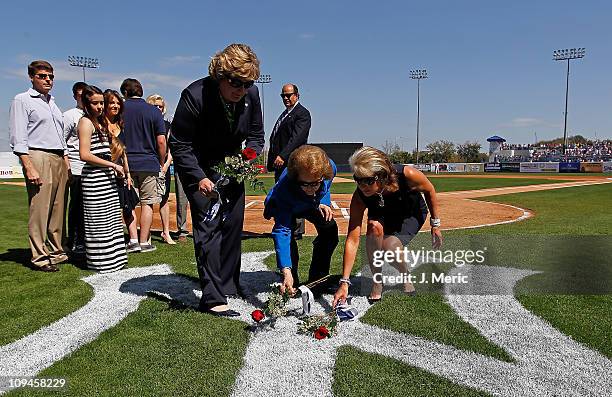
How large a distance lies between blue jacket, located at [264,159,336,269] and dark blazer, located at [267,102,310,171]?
9.14 ft

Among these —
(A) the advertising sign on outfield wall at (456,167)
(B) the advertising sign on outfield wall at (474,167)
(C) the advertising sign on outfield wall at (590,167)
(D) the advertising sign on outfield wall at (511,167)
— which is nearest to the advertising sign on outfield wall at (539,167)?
(D) the advertising sign on outfield wall at (511,167)

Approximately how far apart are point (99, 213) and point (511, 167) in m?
53.3

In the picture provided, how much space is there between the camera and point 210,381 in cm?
277

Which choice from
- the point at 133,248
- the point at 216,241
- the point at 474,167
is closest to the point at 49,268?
the point at 133,248

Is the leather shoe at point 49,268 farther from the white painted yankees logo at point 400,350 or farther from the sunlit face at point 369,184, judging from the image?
the sunlit face at point 369,184

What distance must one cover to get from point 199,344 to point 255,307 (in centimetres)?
97

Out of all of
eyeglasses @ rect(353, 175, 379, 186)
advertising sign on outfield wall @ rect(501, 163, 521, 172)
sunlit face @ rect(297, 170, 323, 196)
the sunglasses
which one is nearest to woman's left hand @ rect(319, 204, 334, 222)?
sunlit face @ rect(297, 170, 323, 196)

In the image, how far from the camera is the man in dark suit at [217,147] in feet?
12.2

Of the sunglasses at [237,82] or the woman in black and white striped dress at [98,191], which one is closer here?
the sunglasses at [237,82]

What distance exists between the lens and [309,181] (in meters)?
3.81

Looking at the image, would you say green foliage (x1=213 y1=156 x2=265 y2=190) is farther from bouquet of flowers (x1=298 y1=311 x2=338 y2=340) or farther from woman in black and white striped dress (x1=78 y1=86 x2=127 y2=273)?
woman in black and white striped dress (x1=78 y1=86 x2=127 y2=273)

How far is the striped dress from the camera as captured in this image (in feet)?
18.5

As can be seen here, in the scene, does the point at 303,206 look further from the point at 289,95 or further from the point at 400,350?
the point at 289,95

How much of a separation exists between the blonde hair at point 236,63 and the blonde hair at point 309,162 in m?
0.69
